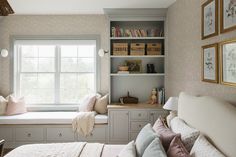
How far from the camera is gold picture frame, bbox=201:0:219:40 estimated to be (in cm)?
225

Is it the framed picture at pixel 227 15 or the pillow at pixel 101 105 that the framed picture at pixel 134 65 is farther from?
the framed picture at pixel 227 15

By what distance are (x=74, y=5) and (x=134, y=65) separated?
5.08 ft

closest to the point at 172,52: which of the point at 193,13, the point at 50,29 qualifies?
the point at 193,13

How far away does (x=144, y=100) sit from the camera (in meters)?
4.57

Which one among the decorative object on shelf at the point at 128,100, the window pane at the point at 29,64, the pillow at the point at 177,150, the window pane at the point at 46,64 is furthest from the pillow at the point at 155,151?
the window pane at the point at 29,64

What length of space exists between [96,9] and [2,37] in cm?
194

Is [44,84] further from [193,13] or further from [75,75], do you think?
[193,13]

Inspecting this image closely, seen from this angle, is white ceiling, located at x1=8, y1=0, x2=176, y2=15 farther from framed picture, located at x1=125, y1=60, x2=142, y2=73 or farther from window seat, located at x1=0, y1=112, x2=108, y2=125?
window seat, located at x1=0, y1=112, x2=108, y2=125

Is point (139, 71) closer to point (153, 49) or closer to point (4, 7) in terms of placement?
point (153, 49)

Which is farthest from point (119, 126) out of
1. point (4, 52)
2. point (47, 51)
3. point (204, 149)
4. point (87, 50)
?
point (4, 52)

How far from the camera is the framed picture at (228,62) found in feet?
6.35

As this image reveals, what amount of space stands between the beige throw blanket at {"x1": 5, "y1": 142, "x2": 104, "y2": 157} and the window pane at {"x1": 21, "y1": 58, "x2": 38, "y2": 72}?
2.45 meters

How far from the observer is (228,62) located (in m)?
2.02

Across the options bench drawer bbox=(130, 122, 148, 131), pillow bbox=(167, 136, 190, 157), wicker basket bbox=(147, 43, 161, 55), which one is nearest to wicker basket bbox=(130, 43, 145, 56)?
wicker basket bbox=(147, 43, 161, 55)
